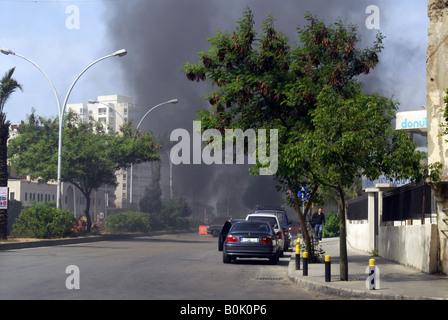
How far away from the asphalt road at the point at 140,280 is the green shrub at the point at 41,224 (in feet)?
39.9

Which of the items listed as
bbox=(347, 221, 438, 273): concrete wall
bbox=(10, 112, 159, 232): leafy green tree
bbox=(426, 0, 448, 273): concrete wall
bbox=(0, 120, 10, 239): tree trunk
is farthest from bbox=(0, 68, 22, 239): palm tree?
bbox=(426, 0, 448, 273): concrete wall

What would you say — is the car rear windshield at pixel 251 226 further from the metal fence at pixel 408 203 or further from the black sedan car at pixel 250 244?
the metal fence at pixel 408 203

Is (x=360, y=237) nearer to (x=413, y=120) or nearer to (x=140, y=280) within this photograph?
(x=413, y=120)

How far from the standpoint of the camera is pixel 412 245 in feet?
62.6

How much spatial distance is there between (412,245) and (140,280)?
8186mm

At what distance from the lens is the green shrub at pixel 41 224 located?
34328 mm

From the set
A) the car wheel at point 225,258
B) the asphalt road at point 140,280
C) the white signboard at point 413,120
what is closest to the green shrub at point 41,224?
the asphalt road at point 140,280

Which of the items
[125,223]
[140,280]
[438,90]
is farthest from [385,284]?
[125,223]

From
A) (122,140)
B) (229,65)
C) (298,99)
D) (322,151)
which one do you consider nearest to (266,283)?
(322,151)

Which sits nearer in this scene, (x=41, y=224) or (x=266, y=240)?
(x=266, y=240)

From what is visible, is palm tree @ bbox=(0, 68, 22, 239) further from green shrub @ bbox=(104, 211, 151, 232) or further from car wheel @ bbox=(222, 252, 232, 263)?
green shrub @ bbox=(104, 211, 151, 232)

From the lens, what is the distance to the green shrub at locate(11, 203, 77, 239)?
3433cm

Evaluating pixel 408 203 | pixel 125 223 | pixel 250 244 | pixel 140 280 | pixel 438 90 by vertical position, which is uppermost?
pixel 438 90

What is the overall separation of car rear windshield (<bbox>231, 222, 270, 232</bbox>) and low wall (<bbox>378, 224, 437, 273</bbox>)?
13.8 feet
